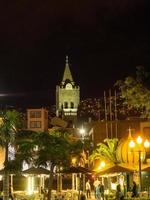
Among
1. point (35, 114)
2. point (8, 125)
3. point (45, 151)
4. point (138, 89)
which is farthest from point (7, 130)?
point (35, 114)

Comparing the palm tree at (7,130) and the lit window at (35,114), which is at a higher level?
the lit window at (35,114)

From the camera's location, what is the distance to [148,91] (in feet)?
77.2

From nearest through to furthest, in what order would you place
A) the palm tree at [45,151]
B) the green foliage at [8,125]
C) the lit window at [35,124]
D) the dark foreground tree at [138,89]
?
1. the dark foreground tree at [138,89]
2. the palm tree at [45,151]
3. the green foliage at [8,125]
4. the lit window at [35,124]

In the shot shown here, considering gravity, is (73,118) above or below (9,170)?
above

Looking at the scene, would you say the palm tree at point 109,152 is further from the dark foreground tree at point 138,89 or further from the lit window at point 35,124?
the lit window at point 35,124

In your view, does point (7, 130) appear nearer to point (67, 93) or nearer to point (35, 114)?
point (35, 114)

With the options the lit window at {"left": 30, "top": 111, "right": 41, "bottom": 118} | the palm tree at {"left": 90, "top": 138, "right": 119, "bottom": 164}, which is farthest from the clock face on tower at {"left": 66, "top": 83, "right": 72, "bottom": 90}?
the palm tree at {"left": 90, "top": 138, "right": 119, "bottom": 164}

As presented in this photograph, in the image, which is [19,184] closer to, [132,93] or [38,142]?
[38,142]

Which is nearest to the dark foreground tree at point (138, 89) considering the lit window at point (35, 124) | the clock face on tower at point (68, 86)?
the lit window at point (35, 124)

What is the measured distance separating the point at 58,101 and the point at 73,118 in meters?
27.9

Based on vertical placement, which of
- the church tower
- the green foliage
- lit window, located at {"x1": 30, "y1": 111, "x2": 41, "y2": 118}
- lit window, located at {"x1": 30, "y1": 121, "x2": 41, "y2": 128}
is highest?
the church tower

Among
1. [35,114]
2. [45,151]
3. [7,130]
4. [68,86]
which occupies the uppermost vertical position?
[68,86]

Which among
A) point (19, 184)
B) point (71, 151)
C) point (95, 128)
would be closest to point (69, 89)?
point (95, 128)

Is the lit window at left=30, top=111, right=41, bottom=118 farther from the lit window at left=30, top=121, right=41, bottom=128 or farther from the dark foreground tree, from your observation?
the dark foreground tree
